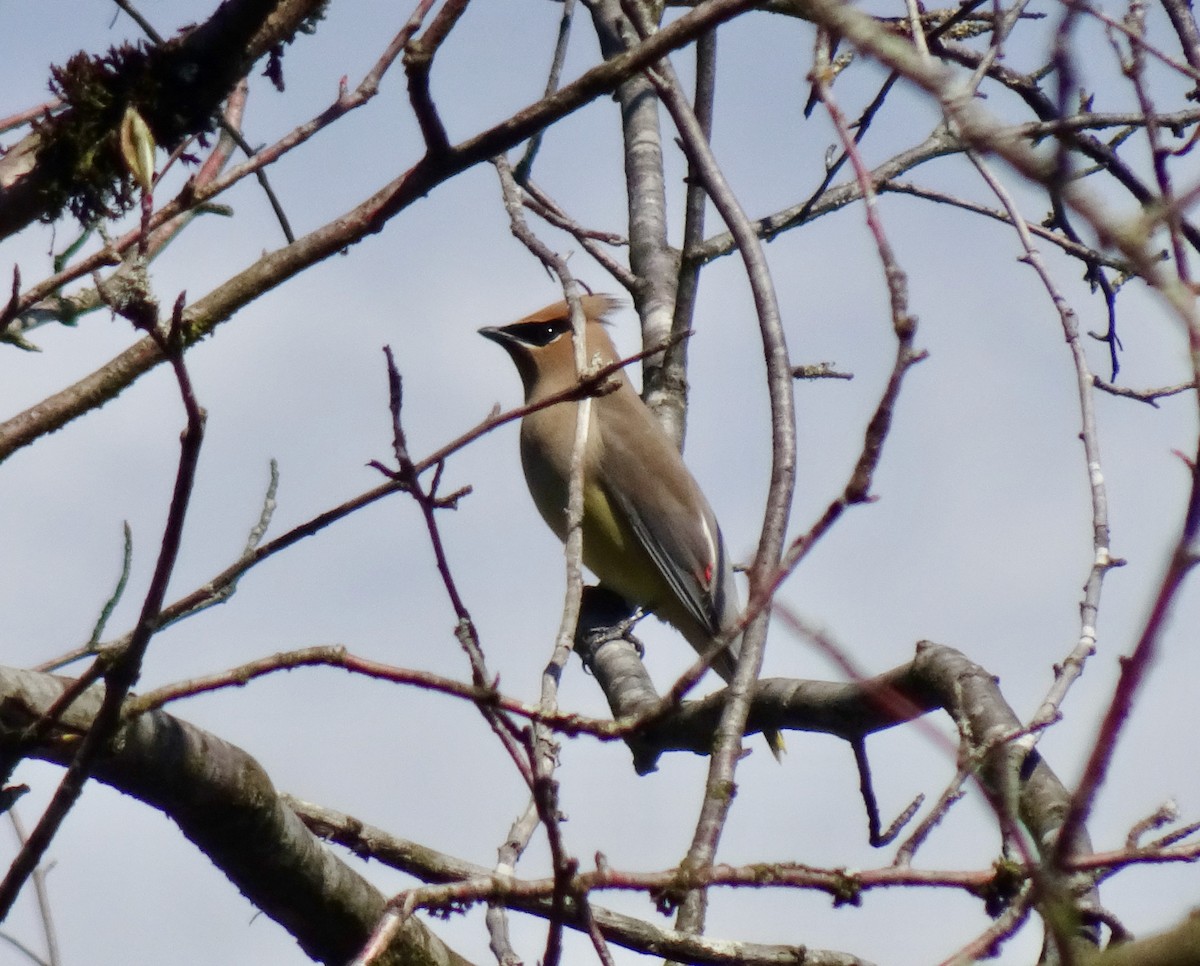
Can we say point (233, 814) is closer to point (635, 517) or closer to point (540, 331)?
point (635, 517)

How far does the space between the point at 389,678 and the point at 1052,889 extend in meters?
0.77

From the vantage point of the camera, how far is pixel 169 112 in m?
2.16

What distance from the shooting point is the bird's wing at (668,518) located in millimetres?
5723

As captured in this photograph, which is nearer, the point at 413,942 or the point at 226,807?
the point at 226,807

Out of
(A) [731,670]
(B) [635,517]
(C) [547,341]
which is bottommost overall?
(A) [731,670]

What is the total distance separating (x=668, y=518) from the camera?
19.4ft

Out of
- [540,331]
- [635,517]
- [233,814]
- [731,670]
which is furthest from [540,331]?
[233,814]

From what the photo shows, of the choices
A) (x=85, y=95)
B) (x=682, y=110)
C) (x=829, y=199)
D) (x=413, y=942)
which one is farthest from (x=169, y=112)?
(x=829, y=199)

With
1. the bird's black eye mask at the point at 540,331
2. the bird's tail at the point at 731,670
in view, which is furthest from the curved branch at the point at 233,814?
the bird's black eye mask at the point at 540,331

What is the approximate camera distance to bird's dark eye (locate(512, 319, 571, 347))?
6.46m

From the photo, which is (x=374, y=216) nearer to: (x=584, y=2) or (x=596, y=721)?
(x=596, y=721)

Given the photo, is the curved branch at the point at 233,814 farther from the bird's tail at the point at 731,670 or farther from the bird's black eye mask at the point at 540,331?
the bird's black eye mask at the point at 540,331

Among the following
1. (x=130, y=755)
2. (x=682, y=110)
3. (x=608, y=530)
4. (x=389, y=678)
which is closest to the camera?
(x=389, y=678)

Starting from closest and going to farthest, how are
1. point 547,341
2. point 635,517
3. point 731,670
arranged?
point 731,670, point 635,517, point 547,341
